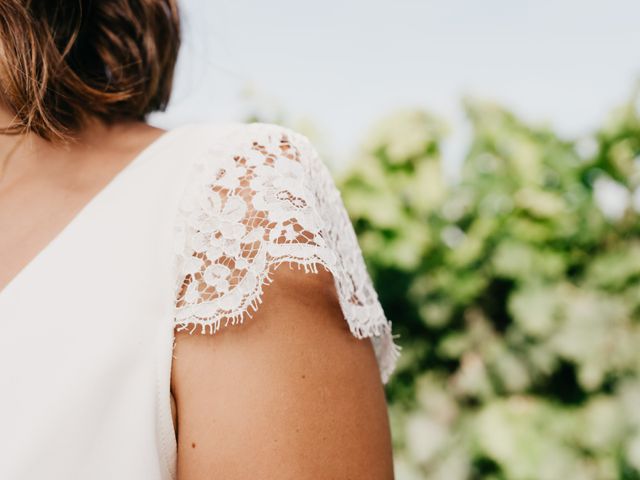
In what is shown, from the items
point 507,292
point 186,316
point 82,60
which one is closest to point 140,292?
point 186,316

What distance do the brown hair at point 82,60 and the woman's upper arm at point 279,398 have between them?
0.45 metres

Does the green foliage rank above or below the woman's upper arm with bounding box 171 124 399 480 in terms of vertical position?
below

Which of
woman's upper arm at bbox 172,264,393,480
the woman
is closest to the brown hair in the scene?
the woman

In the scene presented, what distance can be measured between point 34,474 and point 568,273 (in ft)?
6.34

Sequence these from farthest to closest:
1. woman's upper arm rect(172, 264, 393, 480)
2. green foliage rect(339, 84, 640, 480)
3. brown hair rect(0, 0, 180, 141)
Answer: green foliage rect(339, 84, 640, 480) → brown hair rect(0, 0, 180, 141) → woman's upper arm rect(172, 264, 393, 480)

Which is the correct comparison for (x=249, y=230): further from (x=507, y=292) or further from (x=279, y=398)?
(x=507, y=292)

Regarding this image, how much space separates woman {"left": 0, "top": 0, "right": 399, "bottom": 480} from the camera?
81 centimetres

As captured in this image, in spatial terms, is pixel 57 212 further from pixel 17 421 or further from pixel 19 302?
pixel 17 421

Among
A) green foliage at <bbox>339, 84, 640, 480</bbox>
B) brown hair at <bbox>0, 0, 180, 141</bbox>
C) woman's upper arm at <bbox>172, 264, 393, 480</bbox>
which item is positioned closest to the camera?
woman's upper arm at <bbox>172, 264, 393, 480</bbox>

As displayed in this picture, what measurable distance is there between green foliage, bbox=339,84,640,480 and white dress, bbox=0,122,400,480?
4.74 ft

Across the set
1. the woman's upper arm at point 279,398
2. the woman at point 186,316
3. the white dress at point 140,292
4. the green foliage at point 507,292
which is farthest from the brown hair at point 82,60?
the green foliage at point 507,292

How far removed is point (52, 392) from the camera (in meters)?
0.84

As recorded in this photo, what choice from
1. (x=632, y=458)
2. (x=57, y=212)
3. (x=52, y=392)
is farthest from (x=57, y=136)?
(x=632, y=458)

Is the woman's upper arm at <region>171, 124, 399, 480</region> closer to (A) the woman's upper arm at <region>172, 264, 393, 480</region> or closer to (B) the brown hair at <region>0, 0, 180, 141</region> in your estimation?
(A) the woman's upper arm at <region>172, 264, 393, 480</region>
